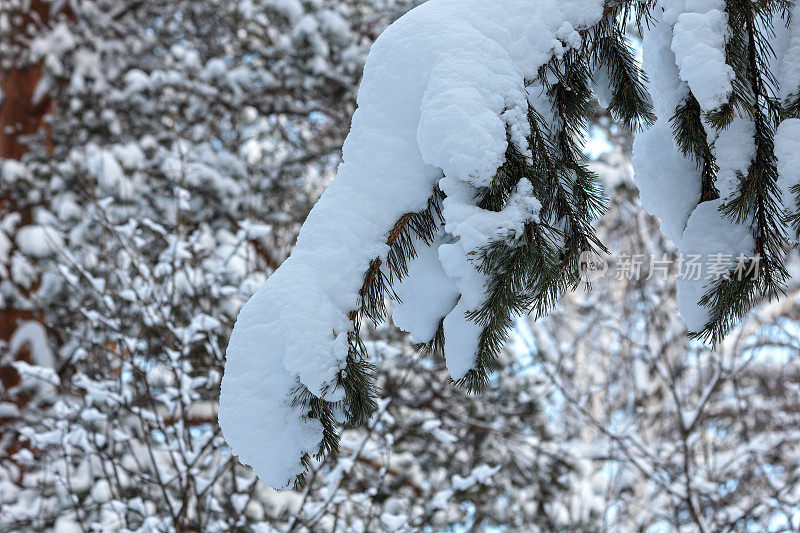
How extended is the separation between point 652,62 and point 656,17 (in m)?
0.11

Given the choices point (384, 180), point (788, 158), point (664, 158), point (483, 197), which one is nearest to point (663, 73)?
A: point (664, 158)

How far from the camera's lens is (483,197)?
108 centimetres

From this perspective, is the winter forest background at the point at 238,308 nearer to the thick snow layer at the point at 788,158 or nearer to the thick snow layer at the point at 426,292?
the thick snow layer at the point at 426,292

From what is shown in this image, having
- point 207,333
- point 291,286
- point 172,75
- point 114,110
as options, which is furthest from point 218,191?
point 291,286

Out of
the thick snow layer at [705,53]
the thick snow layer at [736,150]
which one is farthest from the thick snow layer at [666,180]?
the thick snow layer at [705,53]

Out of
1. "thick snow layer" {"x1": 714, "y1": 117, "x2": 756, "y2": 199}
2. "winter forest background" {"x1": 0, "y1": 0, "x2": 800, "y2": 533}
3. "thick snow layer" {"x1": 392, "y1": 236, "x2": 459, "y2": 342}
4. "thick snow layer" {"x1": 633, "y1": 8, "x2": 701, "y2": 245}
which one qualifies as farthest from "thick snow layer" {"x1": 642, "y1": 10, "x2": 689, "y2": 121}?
"winter forest background" {"x1": 0, "y1": 0, "x2": 800, "y2": 533}

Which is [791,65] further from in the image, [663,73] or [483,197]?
[483,197]

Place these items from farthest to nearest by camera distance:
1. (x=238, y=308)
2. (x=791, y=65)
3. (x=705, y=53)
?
(x=238, y=308) < (x=791, y=65) < (x=705, y=53)

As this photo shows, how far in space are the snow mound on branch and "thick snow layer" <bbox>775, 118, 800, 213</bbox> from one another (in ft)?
1.45

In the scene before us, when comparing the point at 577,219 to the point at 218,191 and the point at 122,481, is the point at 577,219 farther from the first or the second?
the point at 218,191

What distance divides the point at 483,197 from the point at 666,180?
21.5 inches

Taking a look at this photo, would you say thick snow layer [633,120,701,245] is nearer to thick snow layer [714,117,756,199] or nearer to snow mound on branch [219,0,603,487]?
thick snow layer [714,117,756,199]

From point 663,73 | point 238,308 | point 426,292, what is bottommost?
point 426,292

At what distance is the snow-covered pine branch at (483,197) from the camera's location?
1057mm
